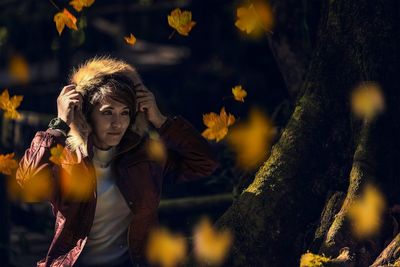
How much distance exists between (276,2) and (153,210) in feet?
10.9

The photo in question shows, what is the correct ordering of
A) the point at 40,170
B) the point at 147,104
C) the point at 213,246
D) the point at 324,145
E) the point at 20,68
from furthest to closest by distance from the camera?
1. the point at 20,68
2. the point at 324,145
3. the point at 213,246
4. the point at 147,104
5. the point at 40,170

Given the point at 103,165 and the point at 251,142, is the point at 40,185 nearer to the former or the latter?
the point at 103,165

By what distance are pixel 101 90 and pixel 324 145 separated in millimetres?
2196

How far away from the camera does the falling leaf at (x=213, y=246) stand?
23.8ft

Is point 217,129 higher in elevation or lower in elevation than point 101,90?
lower

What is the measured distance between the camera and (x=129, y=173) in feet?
20.0

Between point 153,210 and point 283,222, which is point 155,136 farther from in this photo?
point 153,210

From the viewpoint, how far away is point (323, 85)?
7.58 m

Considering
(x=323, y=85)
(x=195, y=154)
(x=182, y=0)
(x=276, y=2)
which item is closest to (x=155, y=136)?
(x=276, y=2)

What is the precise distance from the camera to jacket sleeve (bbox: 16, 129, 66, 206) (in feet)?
19.1

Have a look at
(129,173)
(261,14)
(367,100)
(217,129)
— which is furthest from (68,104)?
(217,129)

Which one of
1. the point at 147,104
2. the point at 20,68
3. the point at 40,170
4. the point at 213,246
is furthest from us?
the point at 20,68

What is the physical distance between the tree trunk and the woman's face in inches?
63.0

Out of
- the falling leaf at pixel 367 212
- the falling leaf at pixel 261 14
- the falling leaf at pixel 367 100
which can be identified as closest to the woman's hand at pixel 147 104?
the falling leaf at pixel 367 212
